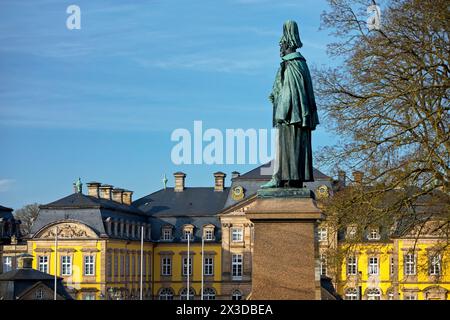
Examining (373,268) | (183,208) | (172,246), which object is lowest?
Result: (373,268)

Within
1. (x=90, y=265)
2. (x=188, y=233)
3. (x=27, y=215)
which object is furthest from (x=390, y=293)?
(x=27, y=215)

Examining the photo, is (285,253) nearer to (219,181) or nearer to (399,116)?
(399,116)

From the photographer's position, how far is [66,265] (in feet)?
221

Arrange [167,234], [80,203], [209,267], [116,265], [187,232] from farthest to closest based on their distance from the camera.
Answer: [167,234] < [187,232] < [209,267] < [116,265] < [80,203]

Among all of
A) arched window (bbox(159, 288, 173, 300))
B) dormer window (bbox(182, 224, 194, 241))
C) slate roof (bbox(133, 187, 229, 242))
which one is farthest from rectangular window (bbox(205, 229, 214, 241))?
arched window (bbox(159, 288, 173, 300))

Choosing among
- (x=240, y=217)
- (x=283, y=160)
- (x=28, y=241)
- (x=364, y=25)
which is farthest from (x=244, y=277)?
(x=283, y=160)

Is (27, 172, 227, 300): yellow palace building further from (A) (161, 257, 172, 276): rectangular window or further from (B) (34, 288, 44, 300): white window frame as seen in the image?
(B) (34, 288, 44, 300): white window frame

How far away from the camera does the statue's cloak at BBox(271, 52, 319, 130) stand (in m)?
16.6

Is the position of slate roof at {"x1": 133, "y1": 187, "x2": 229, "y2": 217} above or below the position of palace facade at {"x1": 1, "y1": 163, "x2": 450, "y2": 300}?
above

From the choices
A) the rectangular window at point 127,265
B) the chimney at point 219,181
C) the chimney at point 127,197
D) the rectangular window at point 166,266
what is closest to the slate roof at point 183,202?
the chimney at point 219,181

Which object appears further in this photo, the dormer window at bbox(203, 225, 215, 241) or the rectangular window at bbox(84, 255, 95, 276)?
the dormer window at bbox(203, 225, 215, 241)

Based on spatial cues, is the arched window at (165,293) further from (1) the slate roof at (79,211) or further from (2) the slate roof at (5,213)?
(2) the slate roof at (5,213)

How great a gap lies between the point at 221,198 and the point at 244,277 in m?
6.71

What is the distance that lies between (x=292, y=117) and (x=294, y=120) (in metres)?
0.08
